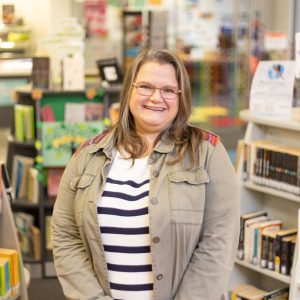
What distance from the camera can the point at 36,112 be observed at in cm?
521

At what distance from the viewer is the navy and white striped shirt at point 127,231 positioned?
2.33 meters

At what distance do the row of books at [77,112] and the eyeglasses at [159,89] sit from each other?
2.90 metres

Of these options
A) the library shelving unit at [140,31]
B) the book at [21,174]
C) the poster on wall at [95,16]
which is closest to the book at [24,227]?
the book at [21,174]

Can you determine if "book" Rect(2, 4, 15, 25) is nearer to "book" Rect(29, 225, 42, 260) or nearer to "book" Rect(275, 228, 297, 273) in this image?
"book" Rect(29, 225, 42, 260)

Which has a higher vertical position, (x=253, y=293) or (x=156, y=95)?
(x=156, y=95)

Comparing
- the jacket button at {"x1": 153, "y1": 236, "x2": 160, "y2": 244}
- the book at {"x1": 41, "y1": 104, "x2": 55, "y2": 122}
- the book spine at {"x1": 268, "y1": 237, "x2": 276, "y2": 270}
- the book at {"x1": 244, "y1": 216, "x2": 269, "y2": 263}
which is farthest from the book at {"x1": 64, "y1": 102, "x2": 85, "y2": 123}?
the jacket button at {"x1": 153, "y1": 236, "x2": 160, "y2": 244}

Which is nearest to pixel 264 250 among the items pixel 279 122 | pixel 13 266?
pixel 279 122

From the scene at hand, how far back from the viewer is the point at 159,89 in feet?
7.79

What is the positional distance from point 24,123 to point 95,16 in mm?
4662

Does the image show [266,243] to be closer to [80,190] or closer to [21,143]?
Result: [80,190]

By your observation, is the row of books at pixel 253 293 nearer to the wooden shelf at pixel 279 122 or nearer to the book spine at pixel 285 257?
the book spine at pixel 285 257

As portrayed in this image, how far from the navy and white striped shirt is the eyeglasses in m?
0.24

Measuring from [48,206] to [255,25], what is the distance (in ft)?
17.2

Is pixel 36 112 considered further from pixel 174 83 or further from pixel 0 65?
pixel 0 65
